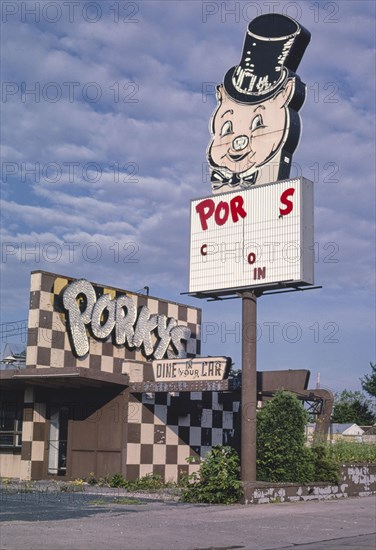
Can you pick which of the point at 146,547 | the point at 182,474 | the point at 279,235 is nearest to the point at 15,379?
the point at 182,474

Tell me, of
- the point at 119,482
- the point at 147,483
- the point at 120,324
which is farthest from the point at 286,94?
the point at 119,482

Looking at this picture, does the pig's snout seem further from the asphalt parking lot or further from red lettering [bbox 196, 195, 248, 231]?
the asphalt parking lot

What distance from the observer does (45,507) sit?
51.7 feet

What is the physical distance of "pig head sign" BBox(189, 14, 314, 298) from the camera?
746 inches

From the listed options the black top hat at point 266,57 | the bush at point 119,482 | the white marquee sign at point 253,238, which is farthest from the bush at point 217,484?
the black top hat at point 266,57

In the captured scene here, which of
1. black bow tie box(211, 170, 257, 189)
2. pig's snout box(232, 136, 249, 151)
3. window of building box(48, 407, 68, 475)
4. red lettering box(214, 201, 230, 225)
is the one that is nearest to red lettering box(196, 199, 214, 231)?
red lettering box(214, 201, 230, 225)

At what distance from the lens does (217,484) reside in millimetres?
17891

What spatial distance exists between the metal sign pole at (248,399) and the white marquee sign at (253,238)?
1170 mm

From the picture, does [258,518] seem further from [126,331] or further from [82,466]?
[126,331]

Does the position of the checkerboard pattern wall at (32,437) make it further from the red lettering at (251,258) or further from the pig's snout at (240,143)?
the pig's snout at (240,143)

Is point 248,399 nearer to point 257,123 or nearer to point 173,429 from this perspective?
point 173,429

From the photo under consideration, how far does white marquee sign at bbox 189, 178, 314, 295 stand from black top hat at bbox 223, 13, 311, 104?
9.05ft

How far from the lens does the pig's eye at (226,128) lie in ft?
68.0

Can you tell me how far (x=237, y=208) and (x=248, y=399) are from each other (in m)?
4.87
